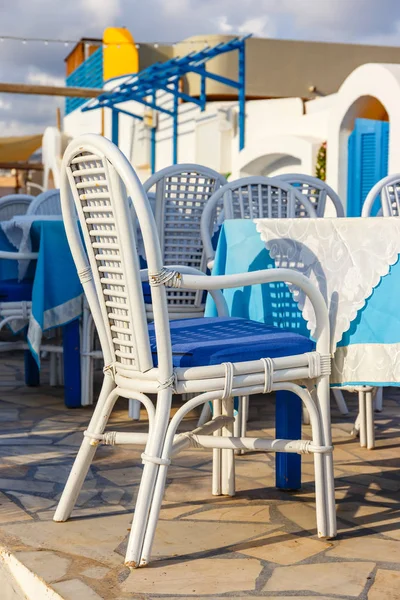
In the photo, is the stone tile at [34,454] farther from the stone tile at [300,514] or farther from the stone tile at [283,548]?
the stone tile at [283,548]

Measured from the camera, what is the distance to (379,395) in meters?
3.98

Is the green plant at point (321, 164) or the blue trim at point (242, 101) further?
the blue trim at point (242, 101)

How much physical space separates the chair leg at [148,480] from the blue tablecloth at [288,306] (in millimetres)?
591

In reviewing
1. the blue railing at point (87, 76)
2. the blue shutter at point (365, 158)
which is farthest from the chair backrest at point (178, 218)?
the blue railing at point (87, 76)

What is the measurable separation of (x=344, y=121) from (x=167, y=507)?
9.24 meters

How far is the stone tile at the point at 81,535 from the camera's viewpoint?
7.17ft

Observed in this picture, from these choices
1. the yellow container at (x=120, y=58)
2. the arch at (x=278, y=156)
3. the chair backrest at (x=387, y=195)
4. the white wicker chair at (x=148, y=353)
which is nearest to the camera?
the white wicker chair at (x=148, y=353)

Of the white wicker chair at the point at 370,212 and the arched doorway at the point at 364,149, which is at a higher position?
the arched doorway at the point at 364,149

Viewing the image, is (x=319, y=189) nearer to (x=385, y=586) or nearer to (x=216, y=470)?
(x=216, y=470)

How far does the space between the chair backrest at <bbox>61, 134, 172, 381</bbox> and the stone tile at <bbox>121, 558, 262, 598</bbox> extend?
1.56 ft

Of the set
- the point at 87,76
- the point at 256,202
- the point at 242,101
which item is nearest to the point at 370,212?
the point at 256,202

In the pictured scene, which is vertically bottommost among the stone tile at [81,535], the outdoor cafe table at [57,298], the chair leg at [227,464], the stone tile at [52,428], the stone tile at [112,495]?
the stone tile at [52,428]

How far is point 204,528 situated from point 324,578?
1.53 feet

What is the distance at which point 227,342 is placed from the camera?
7.18 feet
